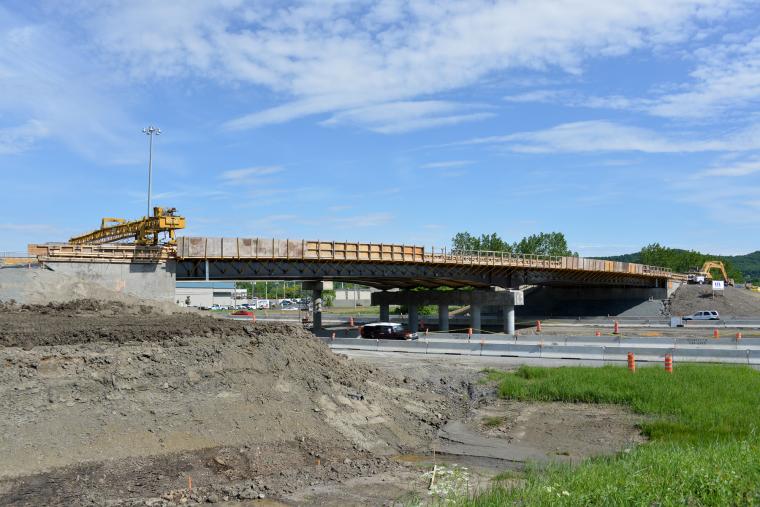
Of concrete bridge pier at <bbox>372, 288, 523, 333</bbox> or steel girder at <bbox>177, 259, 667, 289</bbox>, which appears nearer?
steel girder at <bbox>177, 259, 667, 289</bbox>

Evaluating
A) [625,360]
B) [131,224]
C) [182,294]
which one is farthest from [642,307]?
[182,294]

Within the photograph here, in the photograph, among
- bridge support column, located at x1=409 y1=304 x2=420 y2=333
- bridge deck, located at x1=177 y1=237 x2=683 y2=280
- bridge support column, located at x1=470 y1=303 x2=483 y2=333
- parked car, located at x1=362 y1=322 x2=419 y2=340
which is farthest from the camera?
bridge support column, located at x1=409 y1=304 x2=420 y2=333

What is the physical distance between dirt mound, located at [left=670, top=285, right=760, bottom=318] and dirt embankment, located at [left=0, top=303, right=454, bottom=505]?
67165 millimetres

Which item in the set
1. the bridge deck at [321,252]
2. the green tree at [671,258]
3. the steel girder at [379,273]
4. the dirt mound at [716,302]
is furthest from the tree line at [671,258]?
the bridge deck at [321,252]

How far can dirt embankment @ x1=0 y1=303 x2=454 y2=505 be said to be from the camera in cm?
1295

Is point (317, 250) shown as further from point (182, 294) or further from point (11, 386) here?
point (182, 294)

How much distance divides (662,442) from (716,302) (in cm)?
7126

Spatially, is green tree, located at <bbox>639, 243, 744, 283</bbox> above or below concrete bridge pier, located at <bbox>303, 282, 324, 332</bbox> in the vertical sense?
above

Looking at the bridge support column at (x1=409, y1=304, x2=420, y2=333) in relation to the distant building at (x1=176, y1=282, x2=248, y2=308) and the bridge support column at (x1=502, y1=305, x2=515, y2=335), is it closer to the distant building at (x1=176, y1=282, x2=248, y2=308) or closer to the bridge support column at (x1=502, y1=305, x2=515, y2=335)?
the bridge support column at (x1=502, y1=305, x2=515, y2=335)

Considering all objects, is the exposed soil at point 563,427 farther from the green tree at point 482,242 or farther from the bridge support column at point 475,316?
the green tree at point 482,242

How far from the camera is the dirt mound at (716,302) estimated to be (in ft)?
244

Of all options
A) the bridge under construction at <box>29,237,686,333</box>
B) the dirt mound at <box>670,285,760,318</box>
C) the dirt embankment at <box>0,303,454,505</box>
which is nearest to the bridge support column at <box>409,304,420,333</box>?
the bridge under construction at <box>29,237,686,333</box>

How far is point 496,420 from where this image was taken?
19406 mm

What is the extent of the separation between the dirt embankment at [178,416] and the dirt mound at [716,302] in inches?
2644
